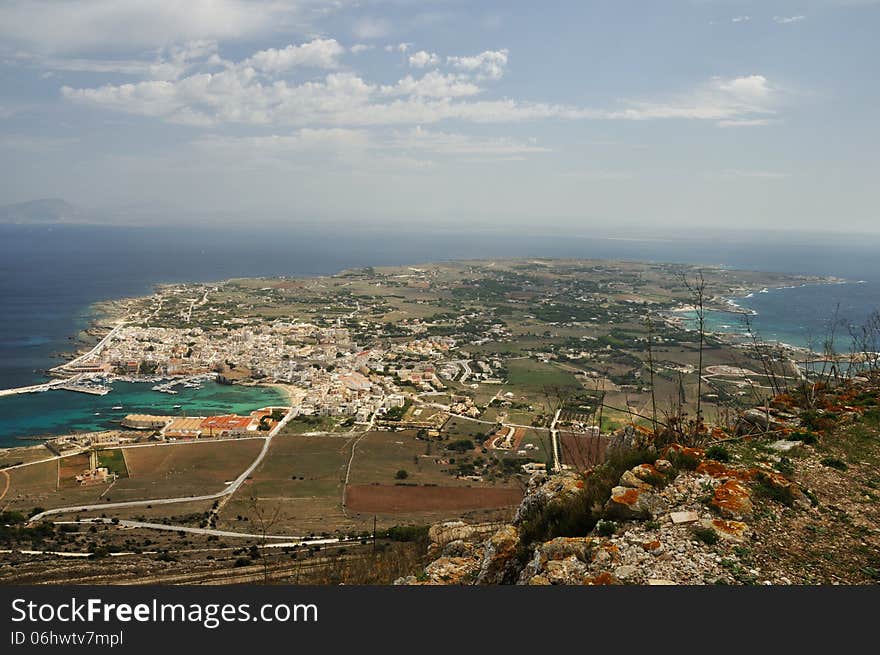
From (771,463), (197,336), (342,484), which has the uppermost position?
(771,463)

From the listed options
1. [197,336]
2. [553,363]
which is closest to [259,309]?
[197,336]

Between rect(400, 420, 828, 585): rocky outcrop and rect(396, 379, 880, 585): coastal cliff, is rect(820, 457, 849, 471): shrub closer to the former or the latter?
rect(396, 379, 880, 585): coastal cliff

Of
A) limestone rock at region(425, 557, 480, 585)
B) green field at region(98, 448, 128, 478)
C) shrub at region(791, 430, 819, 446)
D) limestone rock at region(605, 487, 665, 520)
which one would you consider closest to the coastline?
shrub at region(791, 430, 819, 446)

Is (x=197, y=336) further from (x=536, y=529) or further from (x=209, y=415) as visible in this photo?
(x=536, y=529)

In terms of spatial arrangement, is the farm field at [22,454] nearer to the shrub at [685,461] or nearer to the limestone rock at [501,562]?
the limestone rock at [501,562]

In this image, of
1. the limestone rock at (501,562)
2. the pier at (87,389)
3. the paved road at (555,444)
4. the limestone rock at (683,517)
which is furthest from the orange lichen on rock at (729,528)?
the pier at (87,389)

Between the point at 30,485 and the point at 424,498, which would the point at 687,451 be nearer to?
the point at 424,498
